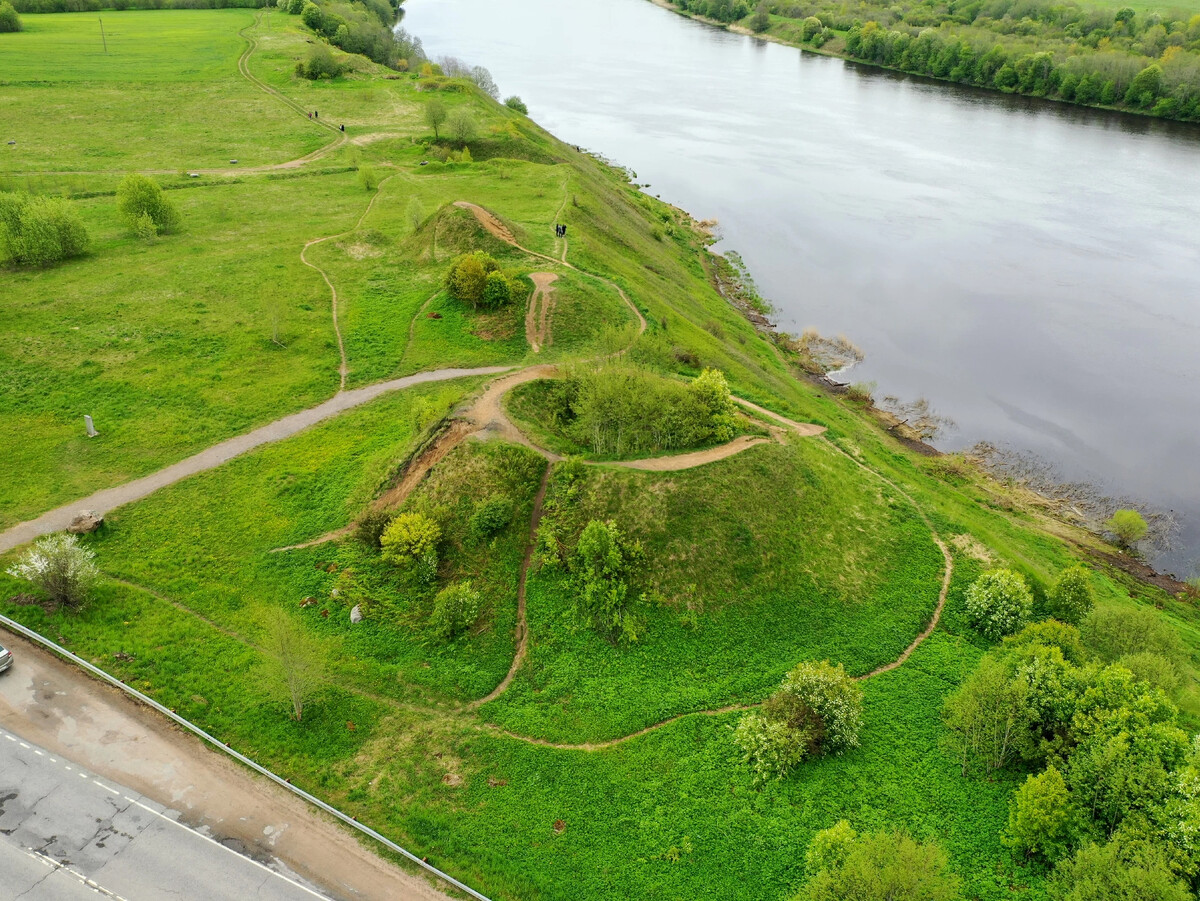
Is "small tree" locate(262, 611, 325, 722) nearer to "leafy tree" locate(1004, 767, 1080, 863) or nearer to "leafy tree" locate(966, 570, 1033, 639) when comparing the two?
"leafy tree" locate(1004, 767, 1080, 863)

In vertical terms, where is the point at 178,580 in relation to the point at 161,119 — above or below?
below

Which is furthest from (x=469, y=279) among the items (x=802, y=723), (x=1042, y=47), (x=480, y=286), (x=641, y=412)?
(x=1042, y=47)

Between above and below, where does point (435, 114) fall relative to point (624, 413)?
above

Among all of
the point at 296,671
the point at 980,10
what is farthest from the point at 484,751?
the point at 980,10

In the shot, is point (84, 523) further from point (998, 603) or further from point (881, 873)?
point (998, 603)

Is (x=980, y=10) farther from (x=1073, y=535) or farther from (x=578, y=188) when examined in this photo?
(x=1073, y=535)

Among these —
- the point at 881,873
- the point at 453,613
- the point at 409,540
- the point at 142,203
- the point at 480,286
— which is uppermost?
the point at 142,203

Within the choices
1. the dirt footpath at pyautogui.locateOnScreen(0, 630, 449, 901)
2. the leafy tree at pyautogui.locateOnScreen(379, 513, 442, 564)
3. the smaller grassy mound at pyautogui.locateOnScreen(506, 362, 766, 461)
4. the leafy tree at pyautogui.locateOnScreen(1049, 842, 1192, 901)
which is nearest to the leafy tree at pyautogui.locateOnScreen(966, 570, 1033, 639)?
the leafy tree at pyautogui.locateOnScreen(1049, 842, 1192, 901)
